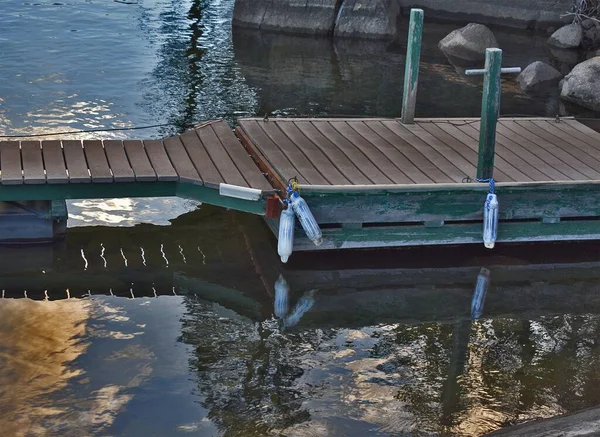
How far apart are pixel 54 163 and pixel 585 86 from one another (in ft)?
39.2

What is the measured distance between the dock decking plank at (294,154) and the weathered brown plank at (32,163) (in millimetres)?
2838

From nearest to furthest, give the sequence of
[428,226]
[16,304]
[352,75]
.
Result: [16,304]
[428,226]
[352,75]

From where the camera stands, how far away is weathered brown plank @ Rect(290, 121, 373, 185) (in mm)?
10498

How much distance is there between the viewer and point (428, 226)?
10672 mm

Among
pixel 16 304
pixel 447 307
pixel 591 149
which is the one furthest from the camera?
pixel 591 149

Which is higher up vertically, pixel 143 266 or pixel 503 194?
pixel 503 194

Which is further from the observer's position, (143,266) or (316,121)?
(316,121)

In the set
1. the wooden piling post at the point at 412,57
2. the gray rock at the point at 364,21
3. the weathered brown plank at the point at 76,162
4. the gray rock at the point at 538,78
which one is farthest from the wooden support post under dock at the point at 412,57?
the gray rock at the point at 364,21

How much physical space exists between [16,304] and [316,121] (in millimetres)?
5118

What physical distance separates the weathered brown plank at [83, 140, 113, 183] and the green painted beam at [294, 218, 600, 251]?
228 centimetres

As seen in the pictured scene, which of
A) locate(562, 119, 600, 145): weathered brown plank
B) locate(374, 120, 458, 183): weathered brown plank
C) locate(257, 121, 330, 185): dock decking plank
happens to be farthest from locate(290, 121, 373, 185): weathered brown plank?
locate(562, 119, 600, 145): weathered brown plank

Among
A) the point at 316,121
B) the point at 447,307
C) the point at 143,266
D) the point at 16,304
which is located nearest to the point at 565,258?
the point at 447,307

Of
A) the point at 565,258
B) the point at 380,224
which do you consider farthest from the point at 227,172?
the point at 565,258

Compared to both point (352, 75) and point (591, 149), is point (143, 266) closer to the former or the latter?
point (591, 149)
